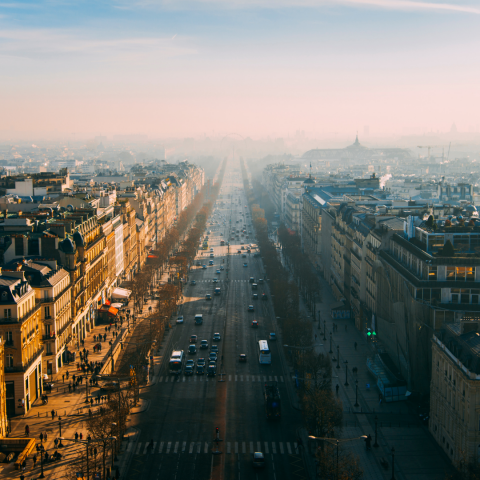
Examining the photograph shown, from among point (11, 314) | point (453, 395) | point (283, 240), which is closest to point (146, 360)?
point (11, 314)

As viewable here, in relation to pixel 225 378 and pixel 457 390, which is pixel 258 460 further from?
pixel 225 378

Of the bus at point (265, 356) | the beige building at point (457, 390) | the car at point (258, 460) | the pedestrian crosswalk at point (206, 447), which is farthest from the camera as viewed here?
the bus at point (265, 356)

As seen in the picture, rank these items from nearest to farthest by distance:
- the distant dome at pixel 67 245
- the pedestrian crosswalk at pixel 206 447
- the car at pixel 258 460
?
1. the car at pixel 258 460
2. the pedestrian crosswalk at pixel 206 447
3. the distant dome at pixel 67 245

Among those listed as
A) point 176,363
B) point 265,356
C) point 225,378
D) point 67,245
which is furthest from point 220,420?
point 67,245

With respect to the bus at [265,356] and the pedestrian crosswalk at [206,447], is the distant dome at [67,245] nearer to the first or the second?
the bus at [265,356]

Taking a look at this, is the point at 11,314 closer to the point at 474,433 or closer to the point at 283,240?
the point at 474,433

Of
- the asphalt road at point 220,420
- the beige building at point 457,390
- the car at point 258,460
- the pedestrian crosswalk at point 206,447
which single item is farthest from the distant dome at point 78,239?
the beige building at point 457,390

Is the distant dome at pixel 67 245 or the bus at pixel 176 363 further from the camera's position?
the distant dome at pixel 67 245
